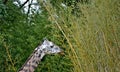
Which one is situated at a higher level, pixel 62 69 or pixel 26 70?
pixel 26 70

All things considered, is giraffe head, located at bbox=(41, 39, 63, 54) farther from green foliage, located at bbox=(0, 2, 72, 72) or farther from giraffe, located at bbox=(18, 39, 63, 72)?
green foliage, located at bbox=(0, 2, 72, 72)

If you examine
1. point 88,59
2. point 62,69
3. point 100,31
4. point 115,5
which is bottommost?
point 62,69

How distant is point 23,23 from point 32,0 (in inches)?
30.8

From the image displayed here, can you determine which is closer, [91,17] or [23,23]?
[91,17]

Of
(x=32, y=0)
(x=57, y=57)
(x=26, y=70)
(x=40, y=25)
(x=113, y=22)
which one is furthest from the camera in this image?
(x=32, y=0)

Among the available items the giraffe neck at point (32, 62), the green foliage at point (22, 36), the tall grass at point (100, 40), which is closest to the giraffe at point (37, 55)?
the giraffe neck at point (32, 62)

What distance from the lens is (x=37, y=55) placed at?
285 centimetres

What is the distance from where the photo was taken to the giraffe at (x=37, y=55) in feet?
9.04

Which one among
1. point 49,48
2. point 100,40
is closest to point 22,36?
point 49,48

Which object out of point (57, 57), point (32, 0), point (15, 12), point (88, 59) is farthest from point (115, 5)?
point (32, 0)

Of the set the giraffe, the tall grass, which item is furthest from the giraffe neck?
the tall grass

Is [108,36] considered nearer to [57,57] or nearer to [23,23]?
[57,57]

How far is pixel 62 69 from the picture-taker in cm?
436

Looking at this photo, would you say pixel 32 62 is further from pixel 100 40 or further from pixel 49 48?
pixel 100 40
